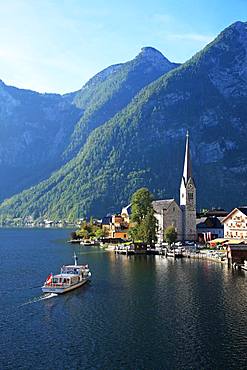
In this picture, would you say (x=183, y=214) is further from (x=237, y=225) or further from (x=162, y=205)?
(x=237, y=225)

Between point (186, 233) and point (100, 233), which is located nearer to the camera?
point (186, 233)

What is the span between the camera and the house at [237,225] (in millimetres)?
127481

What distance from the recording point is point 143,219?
138 metres

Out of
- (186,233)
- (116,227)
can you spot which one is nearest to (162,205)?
(186,233)

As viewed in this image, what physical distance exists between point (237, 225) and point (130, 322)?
261 feet

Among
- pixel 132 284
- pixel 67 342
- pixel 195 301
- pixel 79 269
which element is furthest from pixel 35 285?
pixel 67 342

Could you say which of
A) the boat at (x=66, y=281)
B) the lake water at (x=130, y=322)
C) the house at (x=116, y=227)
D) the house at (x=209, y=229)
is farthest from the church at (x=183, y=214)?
the boat at (x=66, y=281)

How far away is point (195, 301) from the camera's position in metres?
65.1

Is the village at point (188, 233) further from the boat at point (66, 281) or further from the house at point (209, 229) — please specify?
the boat at point (66, 281)

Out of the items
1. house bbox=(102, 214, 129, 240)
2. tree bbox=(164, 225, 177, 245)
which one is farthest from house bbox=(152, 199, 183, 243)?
house bbox=(102, 214, 129, 240)

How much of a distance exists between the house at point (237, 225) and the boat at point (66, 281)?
54913 millimetres

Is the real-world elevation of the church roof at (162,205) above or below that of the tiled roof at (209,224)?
above

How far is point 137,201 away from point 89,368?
10053 centimetres

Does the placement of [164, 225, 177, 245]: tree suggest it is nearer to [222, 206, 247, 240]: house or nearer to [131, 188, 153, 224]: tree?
[131, 188, 153, 224]: tree
